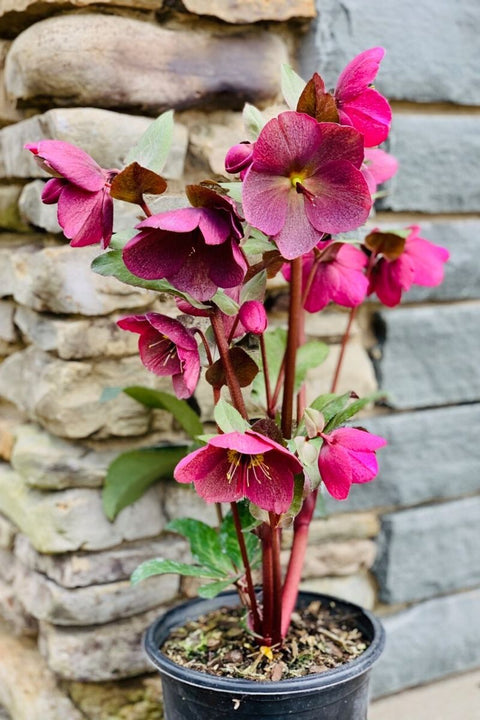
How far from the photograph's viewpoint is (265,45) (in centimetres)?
146

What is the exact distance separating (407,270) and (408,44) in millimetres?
568

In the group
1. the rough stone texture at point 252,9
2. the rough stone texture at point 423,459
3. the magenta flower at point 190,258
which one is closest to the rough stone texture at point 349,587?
the rough stone texture at point 423,459

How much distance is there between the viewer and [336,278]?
1.21 meters

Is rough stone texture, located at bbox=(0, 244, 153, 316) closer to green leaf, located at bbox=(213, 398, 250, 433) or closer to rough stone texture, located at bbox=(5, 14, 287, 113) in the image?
rough stone texture, located at bbox=(5, 14, 287, 113)

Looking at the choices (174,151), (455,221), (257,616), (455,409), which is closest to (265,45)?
(174,151)

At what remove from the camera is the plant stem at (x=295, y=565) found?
4.01 feet

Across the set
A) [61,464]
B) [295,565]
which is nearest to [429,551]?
[295,565]

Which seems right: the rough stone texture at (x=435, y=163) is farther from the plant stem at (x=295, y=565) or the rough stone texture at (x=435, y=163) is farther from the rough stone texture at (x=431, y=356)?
the plant stem at (x=295, y=565)

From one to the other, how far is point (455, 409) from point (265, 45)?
2.70ft

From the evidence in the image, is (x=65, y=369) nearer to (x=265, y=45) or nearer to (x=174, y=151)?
(x=174, y=151)

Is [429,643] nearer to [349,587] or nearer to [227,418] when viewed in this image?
[349,587]

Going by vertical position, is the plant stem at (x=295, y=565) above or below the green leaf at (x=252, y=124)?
below

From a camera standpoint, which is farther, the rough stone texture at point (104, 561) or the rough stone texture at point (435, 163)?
the rough stone texture at point (435, 163)

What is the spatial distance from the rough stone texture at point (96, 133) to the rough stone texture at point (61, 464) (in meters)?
0.46
